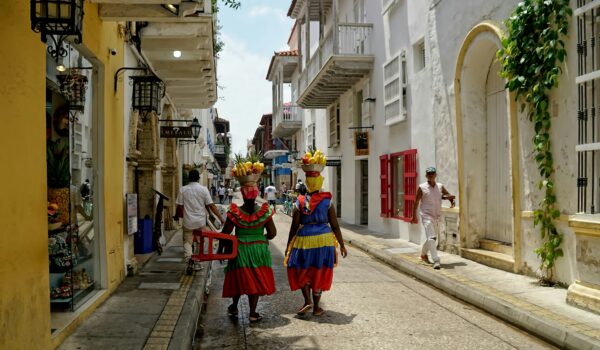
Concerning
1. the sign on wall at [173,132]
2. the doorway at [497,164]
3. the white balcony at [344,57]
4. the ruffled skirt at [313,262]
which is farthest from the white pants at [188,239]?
the white balcony at [344,57]

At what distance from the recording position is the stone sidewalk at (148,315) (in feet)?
15.4

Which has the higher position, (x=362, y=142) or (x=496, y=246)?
(x=362, y=142)

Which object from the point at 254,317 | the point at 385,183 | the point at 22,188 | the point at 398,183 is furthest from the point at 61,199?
the point at 385,183

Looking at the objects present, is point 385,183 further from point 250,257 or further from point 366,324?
point 250,257

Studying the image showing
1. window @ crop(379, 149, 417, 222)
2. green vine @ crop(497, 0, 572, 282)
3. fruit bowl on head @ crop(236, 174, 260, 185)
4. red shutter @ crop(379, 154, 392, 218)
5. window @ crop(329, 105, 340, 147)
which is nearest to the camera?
fruit bowl on head @ crop(236, 174, 260, 185)

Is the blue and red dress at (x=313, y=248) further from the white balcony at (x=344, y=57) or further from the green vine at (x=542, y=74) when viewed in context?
the white balcony at (x=344, y=57)

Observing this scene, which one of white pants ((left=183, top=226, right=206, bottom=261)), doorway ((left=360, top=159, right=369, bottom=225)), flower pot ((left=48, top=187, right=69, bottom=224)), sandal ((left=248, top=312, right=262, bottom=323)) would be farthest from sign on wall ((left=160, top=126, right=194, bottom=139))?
sandal ((left=248, top=312, right=262, bottom=323))

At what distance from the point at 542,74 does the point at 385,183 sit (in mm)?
7462

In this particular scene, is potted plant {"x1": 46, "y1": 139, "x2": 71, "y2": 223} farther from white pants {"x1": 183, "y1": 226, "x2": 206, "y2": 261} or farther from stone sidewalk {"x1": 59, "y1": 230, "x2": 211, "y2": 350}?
white pants {"x1": 183, "y1": 226, "x2": 206, "y2": 261}

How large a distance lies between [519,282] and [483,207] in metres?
2.46

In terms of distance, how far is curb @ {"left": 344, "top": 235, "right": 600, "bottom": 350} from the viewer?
191 inches

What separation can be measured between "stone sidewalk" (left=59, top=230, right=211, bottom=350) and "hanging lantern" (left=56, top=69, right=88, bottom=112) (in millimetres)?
2310

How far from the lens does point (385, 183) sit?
1417cm

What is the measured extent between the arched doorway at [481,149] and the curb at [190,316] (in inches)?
184
